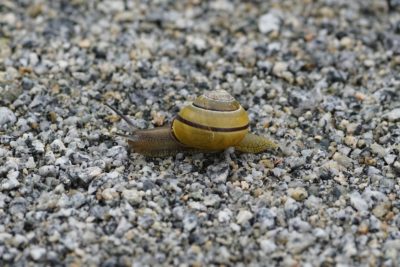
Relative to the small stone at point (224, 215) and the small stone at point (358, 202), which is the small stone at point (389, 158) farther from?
the small stone at point (224, 215)

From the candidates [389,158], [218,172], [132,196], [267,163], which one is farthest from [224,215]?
[389,158]

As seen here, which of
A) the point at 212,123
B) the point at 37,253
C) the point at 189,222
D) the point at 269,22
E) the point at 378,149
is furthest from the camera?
the point at 269,22

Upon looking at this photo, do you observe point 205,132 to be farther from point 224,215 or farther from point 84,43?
point 84,43

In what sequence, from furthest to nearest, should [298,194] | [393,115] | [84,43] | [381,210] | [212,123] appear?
[84,43]
[393,115]
[212,123]
[298,194]
[381,210]

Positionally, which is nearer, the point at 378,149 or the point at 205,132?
the point at 205,132

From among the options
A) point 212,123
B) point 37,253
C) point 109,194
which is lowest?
point 37,253

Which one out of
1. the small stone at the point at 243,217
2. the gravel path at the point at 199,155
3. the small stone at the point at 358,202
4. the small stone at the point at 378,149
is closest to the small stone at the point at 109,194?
the gravel path at the point at 199,155
